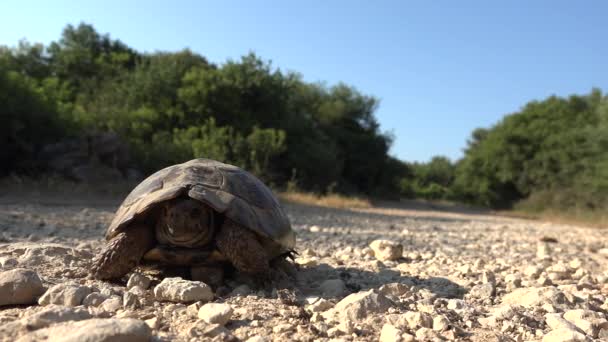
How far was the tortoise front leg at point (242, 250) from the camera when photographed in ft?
8.89

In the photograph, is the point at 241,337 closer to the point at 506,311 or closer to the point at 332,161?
the point at 506,311

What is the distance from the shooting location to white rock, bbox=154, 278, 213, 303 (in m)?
2.30

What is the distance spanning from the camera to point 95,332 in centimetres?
152

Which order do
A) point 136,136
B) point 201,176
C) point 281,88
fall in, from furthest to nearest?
point 281,88 < point 136,136 < point 201,176

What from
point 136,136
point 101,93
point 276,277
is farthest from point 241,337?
point 101,93

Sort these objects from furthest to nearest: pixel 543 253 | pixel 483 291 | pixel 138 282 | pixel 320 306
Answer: pixel 543 253, pixel 483 291, pixel 138 282, pixel 320 306

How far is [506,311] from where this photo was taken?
231cm

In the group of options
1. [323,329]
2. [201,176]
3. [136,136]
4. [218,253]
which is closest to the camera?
[323,329]

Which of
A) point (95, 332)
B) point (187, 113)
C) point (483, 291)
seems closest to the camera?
point (95, 332)

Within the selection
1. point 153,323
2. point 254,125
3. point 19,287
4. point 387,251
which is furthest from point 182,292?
point 254,125

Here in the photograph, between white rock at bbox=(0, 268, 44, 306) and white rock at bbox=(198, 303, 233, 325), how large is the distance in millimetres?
804

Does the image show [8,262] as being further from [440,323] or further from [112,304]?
[440,323]

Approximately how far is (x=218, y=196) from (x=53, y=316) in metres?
1.16

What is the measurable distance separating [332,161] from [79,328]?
74.1 ft
